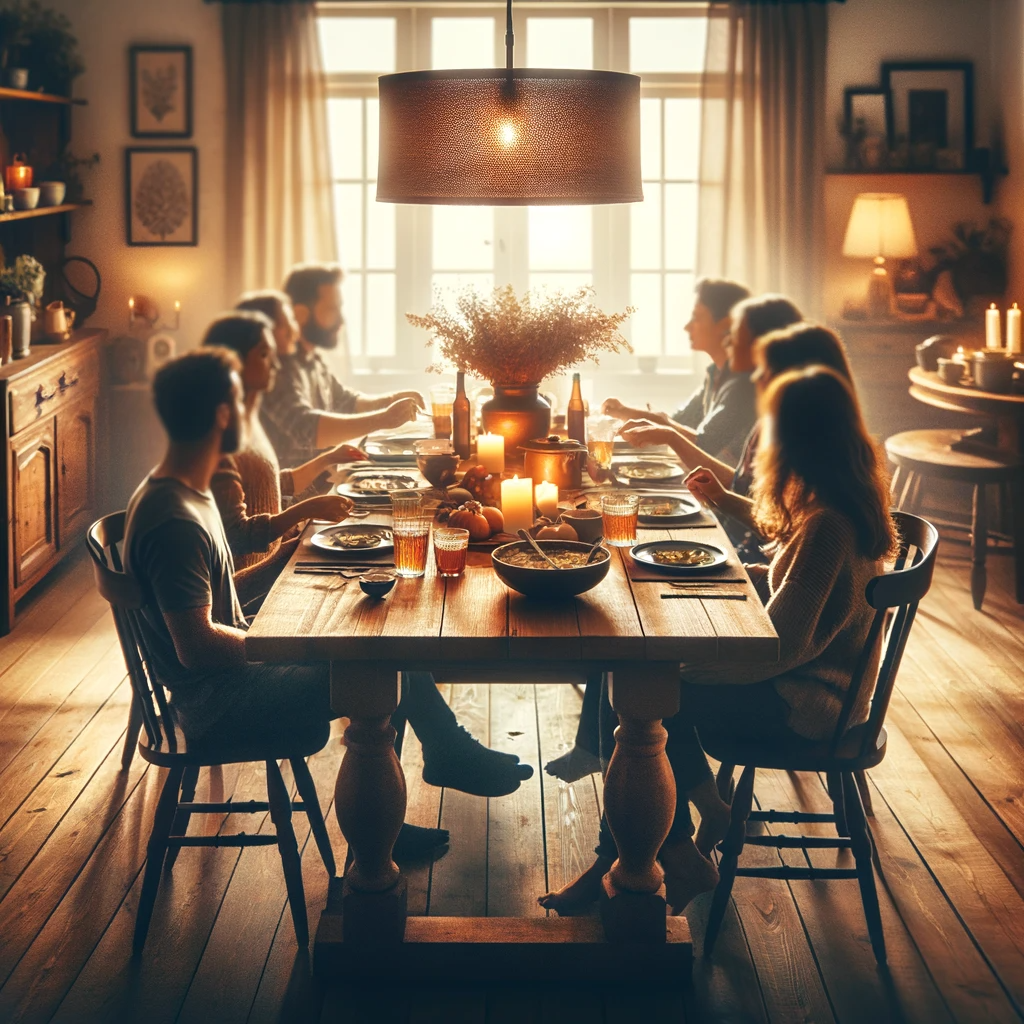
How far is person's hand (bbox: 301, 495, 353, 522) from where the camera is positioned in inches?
114

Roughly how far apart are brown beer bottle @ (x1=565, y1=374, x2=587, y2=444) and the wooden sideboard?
1927 millimetres

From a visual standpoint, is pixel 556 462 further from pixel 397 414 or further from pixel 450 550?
pixel 397 414

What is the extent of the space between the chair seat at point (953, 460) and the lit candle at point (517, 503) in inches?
92.5

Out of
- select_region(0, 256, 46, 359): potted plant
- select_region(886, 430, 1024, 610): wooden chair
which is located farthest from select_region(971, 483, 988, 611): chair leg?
select_region(0, 256, 46, 359): potted plant

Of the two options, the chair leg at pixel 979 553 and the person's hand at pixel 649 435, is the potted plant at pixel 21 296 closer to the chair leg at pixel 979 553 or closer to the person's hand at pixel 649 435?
the person's hand at pixel 649 435

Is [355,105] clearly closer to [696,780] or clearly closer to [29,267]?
[29,267]

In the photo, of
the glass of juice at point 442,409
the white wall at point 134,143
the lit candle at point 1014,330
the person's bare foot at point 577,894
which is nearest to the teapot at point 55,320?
the white wall at point 134,143

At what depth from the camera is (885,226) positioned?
18.3 ft

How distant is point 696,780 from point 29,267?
11.5 feet

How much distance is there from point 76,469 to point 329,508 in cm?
261

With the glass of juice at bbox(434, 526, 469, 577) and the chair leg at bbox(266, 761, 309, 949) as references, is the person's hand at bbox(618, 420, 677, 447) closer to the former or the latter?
the glass of juice at bbox(434, 526, 469, 577)

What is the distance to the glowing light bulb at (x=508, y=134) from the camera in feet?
8.84

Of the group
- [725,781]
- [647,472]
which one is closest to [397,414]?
[647,472]

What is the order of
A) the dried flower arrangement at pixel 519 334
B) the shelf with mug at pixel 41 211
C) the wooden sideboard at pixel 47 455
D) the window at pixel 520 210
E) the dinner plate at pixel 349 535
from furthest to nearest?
the window at pixel 520 210 → the shelf with mug at pixel 41 211 → the wooden sideboard at pixel 47 455 → the dried flower arrangement at pixel 519 334 → the dinner plate at pixel 349 535
